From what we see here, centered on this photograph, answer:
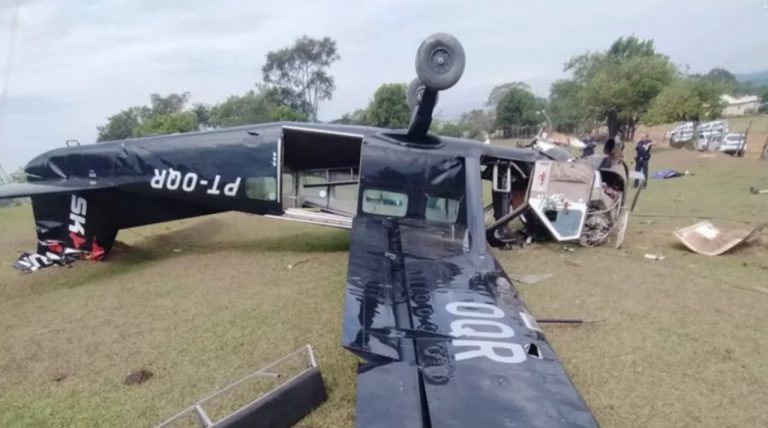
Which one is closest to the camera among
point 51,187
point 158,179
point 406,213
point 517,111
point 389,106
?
point 406,213

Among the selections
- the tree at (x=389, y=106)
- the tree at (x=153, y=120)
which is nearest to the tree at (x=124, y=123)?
the tree at (x=153, y=120)

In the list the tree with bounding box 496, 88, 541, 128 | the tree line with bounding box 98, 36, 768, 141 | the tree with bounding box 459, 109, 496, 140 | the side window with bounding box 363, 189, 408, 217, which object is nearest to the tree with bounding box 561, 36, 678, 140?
the tree line with bounding box 98, 36, 768, 141

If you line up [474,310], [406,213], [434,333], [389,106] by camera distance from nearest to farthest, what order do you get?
[434,333] < [474,310] < [406,213] < [389,106]

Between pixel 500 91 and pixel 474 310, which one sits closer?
pixel 474 310

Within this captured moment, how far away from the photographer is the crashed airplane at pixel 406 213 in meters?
3.89

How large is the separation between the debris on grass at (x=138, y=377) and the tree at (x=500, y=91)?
74832 mm

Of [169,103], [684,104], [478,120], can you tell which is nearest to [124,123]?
[169,103]

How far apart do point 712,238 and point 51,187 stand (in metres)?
12.9

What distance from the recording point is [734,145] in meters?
29.2

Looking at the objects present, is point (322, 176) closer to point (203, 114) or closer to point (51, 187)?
point (51, 187)

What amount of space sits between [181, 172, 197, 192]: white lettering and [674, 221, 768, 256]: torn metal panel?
9.95m

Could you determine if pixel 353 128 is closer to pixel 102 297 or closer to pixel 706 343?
pixel 102 297

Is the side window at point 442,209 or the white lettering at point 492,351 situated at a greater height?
the side window at point 442,209

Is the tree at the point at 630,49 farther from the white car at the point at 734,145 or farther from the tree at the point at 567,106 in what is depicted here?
the white car at the point at 734,145
